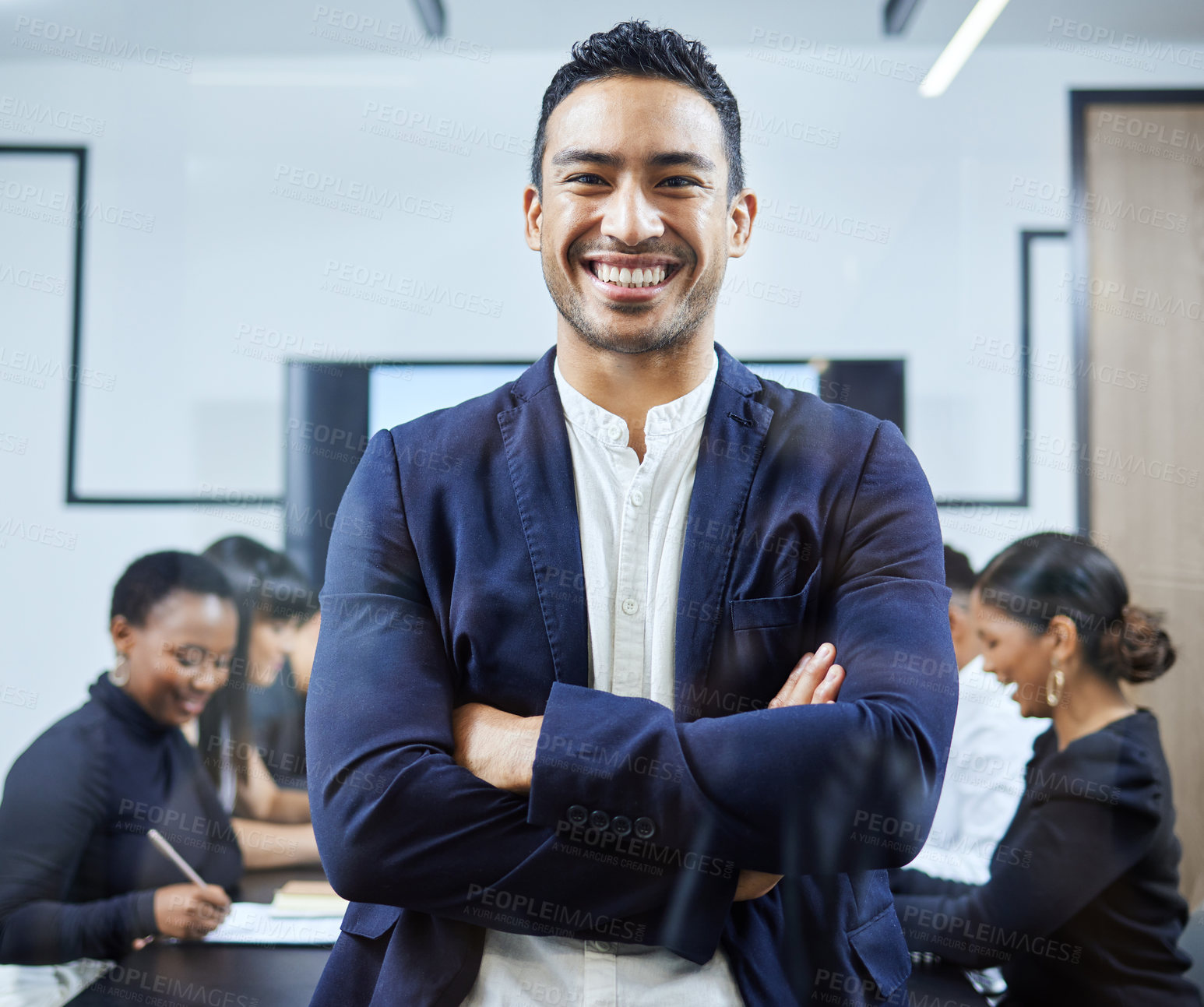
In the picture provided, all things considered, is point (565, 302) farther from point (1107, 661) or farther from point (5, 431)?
point (5, 431)

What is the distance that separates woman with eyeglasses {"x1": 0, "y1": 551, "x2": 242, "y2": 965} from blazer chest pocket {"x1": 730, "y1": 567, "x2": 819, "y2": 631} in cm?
137

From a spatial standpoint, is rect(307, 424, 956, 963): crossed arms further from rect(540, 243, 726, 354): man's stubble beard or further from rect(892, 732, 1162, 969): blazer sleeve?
rect(892, 732, 1162, 969): blazer sleeve

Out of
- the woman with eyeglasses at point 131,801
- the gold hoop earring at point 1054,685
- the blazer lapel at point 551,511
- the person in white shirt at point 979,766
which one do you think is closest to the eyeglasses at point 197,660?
the woman with eyeglasses at point 131,801

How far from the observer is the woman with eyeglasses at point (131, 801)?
1.91m

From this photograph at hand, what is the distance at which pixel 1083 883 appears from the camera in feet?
6.41

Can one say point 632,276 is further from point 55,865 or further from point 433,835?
point 55,865

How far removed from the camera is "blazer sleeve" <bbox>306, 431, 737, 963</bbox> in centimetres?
99

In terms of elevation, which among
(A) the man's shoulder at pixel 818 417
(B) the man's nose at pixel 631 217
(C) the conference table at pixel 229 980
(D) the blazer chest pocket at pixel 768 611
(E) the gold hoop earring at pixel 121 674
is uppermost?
Result: (B) the man's nose at pixel 631 217

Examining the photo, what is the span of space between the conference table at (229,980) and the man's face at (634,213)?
48.0 inches

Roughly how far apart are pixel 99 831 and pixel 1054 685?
2.24 metres

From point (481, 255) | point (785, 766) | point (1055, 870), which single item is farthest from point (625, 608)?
point (481, 255)

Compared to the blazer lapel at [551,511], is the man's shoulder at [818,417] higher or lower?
higher

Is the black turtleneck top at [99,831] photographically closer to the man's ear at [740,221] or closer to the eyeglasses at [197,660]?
the eyeglasses at [197,660]

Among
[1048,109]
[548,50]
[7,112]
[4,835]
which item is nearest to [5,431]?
[7,112]
